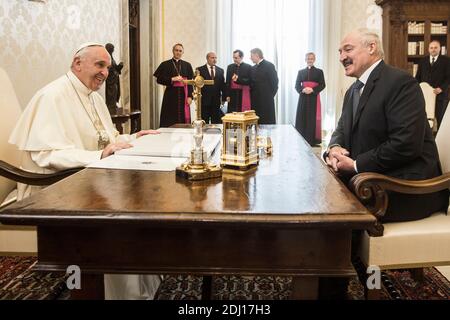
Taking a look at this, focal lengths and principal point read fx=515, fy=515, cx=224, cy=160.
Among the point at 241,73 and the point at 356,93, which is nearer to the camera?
the point at 356,93

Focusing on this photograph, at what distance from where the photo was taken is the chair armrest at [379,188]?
1.97 m

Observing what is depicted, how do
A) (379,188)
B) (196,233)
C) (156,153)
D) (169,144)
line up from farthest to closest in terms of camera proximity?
(169,144) < (156,153) < (379,188) < (196,233)

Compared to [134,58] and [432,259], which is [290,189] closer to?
[432,259]

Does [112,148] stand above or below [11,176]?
above

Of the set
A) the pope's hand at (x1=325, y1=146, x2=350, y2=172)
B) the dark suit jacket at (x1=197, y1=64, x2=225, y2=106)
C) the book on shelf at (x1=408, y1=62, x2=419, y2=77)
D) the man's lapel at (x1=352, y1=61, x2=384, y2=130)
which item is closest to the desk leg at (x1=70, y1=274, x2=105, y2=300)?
the pope's hand at (x1=325, y1=146, x2=350, y2=172)

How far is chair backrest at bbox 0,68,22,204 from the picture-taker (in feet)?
8.57

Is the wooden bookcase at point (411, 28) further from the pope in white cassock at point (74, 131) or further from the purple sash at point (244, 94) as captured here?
the pope in white cassock at point (74, 131)

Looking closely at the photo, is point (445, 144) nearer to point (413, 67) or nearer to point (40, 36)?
point (40, 36)

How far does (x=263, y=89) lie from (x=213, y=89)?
2.83ft

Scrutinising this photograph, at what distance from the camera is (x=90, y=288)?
1445mm

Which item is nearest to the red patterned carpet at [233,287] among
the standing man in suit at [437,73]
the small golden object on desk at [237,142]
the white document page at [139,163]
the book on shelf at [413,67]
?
the white document page at [139,163]

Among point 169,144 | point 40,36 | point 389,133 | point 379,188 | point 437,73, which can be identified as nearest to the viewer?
point 379,188

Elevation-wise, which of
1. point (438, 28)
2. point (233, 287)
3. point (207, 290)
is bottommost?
point (233, 287)

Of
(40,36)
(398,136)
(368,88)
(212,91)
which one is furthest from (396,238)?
(212,91)
